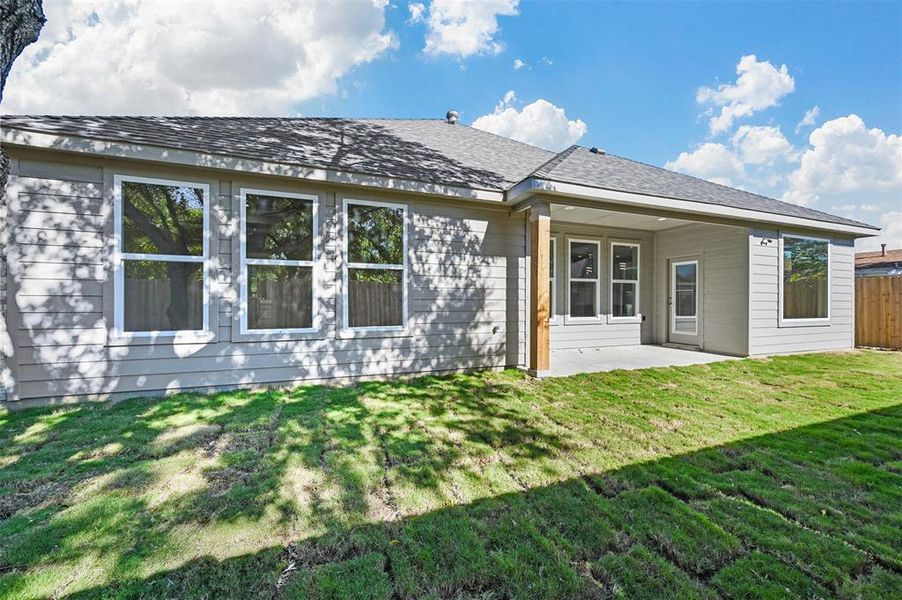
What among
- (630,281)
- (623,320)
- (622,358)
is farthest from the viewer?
(630,281)

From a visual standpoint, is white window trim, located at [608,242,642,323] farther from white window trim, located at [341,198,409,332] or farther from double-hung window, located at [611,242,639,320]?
white window trim, located at [341,198,409,332]

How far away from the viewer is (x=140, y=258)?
176 inches

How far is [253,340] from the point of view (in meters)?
4.93

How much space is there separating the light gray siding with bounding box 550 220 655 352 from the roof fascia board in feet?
9.85

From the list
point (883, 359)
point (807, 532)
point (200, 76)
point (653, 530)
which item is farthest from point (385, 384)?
point (200, 76)

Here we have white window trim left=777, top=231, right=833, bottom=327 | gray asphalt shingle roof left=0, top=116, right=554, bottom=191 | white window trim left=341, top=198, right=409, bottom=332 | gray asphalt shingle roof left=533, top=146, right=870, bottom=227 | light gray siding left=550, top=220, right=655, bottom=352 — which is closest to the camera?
gray asphalt shingle roof left=0, top=116, right=554, bottom=191

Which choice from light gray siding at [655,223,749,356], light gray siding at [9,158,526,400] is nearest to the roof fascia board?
light gray siding at [9,158,526,400]

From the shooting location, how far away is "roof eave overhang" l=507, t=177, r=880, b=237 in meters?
5.68

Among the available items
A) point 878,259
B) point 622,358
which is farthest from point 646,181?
point 878,259

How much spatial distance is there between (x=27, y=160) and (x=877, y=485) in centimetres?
788

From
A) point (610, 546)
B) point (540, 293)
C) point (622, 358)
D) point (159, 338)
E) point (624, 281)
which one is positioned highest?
point (624, 281)

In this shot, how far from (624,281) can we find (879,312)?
649 centimetres

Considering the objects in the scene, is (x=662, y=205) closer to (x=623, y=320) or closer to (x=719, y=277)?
(x=719, y=277)

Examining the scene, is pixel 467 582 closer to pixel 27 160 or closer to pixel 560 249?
pixel 27 160
